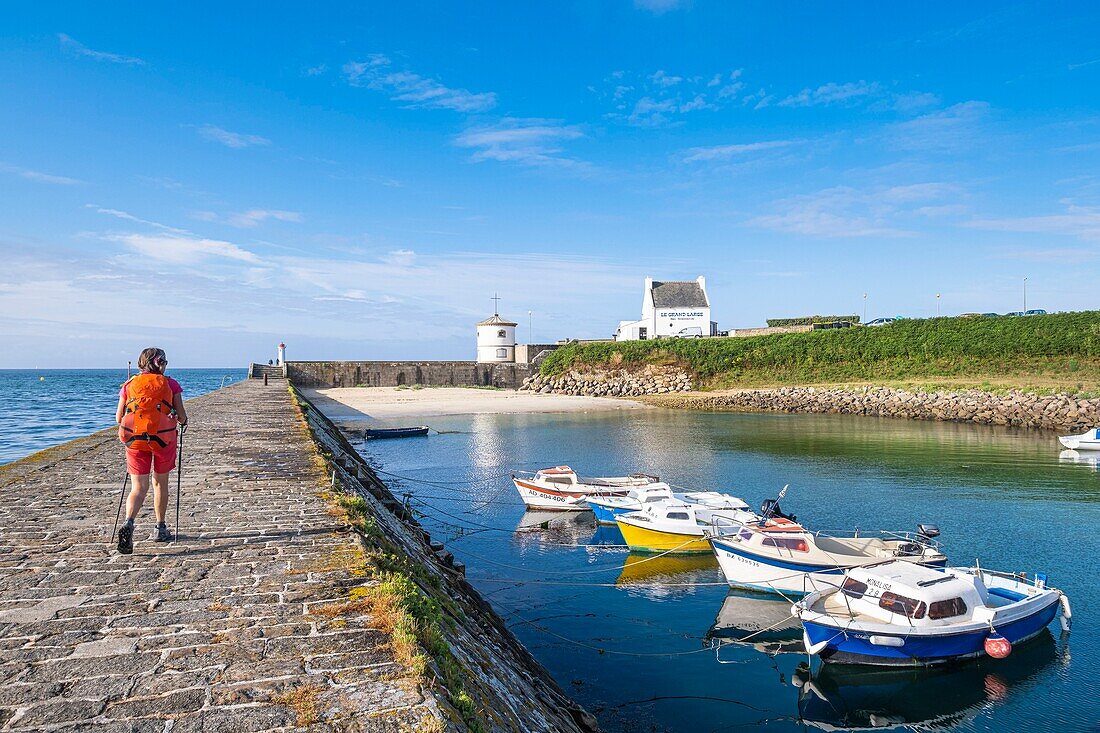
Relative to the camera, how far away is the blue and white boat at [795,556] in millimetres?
16219

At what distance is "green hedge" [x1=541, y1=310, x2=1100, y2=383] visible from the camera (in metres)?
64.3

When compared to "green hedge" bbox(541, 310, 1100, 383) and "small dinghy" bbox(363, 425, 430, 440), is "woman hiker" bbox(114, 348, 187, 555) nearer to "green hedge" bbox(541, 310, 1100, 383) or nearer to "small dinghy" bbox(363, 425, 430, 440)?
"small dinghy" bbox(363, 425, 430, 440)

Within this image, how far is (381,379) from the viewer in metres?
86.1

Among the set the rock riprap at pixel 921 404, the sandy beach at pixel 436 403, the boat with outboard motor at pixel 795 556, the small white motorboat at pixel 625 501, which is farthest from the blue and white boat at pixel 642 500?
the rock riprap at pixel 921 404

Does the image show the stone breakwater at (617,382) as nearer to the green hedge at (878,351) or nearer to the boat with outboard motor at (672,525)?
the green hedge at (878,351)

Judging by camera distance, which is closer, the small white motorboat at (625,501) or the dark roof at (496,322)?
the small white motorboat at (625,501)

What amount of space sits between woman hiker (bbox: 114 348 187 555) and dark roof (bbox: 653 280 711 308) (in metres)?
83.5

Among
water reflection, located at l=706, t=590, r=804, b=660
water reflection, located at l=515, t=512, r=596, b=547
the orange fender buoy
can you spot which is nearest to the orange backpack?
water reflection, located at l=706, t=590, r=804, b=660

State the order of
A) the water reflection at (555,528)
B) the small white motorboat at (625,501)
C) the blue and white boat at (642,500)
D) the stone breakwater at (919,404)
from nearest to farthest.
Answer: the water reflection at (555,528)
the blue and white boat at (642,500)
the small white motorboat at (625,501)
the stone breakwater at (919,404)

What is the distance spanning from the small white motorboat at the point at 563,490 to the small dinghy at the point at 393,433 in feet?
67.6

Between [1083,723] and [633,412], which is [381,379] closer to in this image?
[633,412]

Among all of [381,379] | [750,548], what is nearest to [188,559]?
[750,548]

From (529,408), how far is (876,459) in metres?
34.5

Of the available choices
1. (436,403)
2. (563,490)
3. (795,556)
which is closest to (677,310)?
(436,403)
